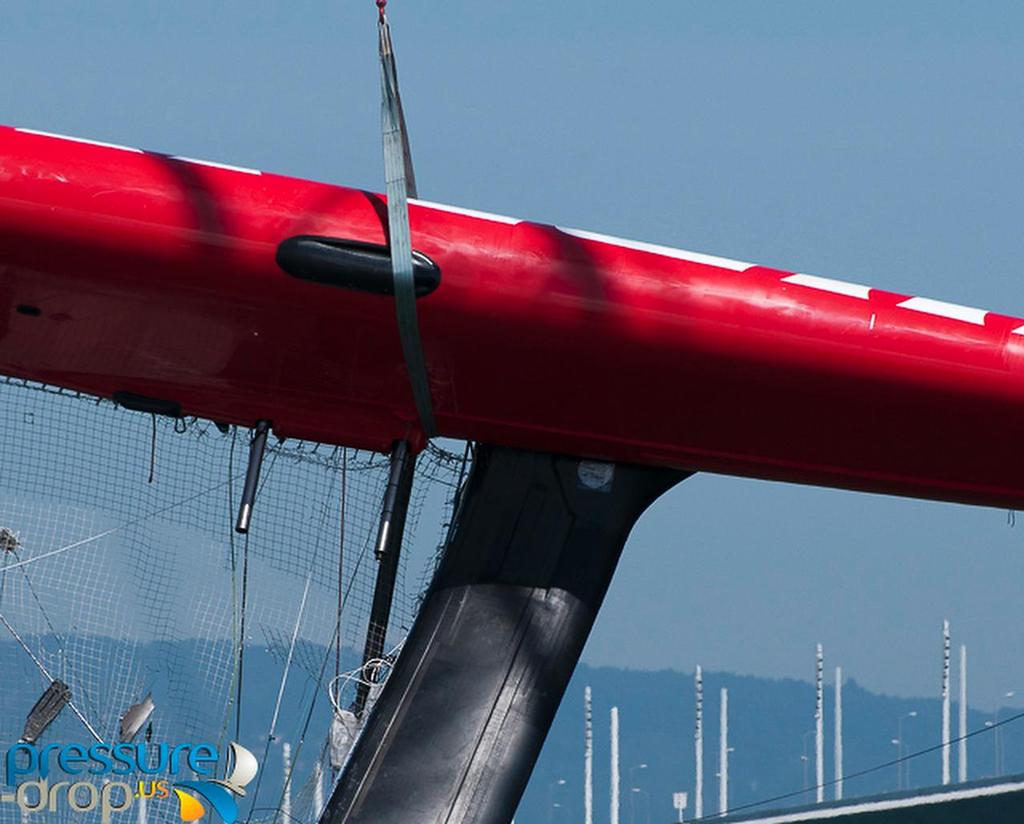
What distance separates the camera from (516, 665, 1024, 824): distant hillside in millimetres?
68375

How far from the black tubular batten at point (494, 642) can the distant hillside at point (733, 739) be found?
58.9 m

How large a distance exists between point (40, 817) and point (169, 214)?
2590 mm

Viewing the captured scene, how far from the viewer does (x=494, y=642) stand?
6215 mm

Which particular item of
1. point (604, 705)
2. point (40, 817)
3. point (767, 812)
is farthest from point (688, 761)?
point (40, 817)

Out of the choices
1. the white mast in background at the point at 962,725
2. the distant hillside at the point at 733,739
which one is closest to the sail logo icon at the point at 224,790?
the white mast in background at the point at 962,725

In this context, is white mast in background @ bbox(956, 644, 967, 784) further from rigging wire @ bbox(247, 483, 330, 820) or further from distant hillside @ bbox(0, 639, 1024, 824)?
rigging wire @ bbox(247, 483, 330, 820)

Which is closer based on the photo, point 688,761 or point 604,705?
point 604,705

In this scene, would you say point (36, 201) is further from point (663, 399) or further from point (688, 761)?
point (688, 761)

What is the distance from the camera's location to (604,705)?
68.4 metres

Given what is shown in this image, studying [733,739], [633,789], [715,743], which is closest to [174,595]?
[633,789]

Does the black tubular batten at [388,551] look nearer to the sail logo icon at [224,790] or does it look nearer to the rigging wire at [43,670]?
the sail logo icon at [224,790]

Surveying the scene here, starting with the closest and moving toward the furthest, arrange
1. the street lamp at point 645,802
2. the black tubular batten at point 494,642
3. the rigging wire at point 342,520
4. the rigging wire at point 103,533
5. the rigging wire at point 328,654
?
the black tubular batten at point 494,642 < the rigging wire at point 328,654 < the rigging wire at point 342,520 < the rigging wire at point 103,533 < the street lamp at point 645,802

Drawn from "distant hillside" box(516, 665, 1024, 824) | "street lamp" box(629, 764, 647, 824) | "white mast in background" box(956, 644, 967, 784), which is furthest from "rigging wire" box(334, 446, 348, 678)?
"distant hillside" box(516, 665, 1024, 824)

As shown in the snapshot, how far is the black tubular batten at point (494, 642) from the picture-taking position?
6.02m
